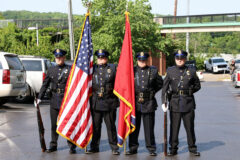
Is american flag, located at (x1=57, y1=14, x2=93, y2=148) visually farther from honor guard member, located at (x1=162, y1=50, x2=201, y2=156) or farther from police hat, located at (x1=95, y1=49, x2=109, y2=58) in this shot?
honor guard member, located at (x1=162, y1=50, x2=201, y2=156)

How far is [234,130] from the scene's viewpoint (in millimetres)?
10336

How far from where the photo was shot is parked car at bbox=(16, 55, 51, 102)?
17188mm

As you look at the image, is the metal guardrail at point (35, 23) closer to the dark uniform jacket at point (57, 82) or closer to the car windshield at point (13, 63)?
the car windshield at point (13, 63)

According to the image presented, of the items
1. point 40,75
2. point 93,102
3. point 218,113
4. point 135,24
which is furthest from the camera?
point 135,24

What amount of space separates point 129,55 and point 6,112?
773 cm

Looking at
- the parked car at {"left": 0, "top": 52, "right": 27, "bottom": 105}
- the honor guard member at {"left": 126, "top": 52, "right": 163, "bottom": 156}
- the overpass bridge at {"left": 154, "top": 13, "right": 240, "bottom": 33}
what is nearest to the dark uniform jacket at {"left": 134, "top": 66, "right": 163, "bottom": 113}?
the honor guard member at {"left": 126, "top": 52, "right": 163, "bottom": 156}

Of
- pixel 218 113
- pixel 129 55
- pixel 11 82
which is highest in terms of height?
pixel 129 55

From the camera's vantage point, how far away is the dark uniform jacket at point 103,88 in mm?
7418

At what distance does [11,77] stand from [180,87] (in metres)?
8.35

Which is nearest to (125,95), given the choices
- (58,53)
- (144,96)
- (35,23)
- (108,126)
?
(144,96)

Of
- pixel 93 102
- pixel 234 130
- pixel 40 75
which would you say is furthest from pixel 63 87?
pixel 40 75

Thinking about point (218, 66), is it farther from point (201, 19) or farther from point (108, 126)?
point (108, 126)

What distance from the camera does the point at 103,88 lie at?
745 centimetres

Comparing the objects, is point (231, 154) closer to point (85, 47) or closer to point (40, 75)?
point (85, 47)
